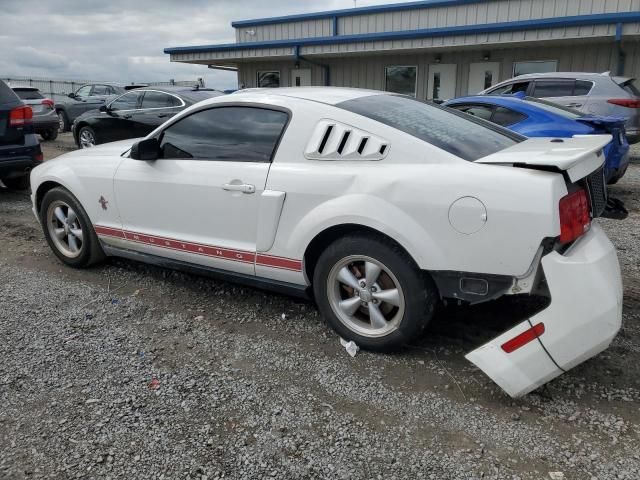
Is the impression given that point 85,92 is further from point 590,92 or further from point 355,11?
point 590,92

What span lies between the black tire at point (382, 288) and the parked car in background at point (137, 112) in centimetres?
765

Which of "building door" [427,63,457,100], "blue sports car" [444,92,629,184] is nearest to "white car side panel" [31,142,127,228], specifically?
"blue sports car" [444,92,629,184]

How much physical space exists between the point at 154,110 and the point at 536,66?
35.4 ft

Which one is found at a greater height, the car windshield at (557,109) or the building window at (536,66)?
the building window at (536,66)

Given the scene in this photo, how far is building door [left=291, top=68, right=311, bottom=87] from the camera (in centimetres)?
1958

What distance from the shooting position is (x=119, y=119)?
11.0m

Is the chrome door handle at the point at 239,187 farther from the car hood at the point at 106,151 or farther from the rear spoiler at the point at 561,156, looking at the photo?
the rear spoiler at the point at 561,156

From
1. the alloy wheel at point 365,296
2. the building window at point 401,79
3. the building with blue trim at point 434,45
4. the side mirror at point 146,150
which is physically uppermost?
the building with blue trim at point 434,45

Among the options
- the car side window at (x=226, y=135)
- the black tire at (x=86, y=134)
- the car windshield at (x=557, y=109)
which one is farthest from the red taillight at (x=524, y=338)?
the black tire at (x=86, y=134)

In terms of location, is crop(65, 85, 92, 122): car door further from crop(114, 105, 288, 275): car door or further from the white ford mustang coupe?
crop(114, 105, 288, 275): car door

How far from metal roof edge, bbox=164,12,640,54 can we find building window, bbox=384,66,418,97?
1.49 m

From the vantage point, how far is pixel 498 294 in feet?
Result: 8.93

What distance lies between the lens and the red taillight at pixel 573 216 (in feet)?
8.43

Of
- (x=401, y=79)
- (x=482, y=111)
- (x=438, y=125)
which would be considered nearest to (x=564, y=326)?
(x=438, y=125)
